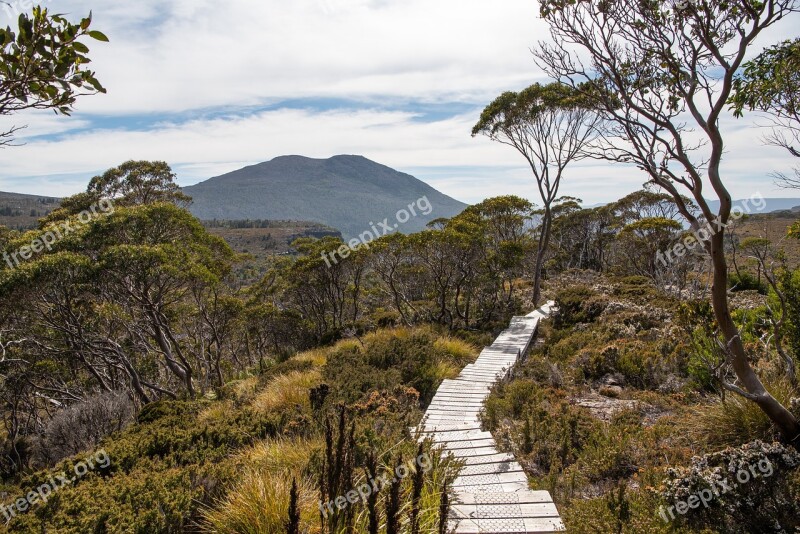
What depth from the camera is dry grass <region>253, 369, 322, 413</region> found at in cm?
832

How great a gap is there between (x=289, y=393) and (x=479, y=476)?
458cm

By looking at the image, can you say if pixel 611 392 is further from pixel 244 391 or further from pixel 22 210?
pixel 22 210

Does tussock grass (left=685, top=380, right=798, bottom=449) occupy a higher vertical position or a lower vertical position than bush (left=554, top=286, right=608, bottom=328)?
higher

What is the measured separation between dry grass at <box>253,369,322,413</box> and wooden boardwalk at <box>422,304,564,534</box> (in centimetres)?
245

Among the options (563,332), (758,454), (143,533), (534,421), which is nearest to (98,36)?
(143,533)

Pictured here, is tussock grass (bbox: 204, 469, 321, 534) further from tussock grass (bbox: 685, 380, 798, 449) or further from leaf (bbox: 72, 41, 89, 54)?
tussock grass (bbox: 685, 380, 798, 449)

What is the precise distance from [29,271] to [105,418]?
4.06 meters

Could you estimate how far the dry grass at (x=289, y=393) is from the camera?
Result: 8.32m

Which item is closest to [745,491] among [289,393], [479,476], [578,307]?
[479,476]

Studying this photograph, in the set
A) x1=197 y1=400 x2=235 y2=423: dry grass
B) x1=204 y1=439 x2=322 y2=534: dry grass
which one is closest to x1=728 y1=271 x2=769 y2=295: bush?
x1=197 y1=400 x2=235 y2=423: dry grass

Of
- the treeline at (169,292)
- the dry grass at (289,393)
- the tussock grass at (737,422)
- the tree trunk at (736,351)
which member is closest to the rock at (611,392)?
the tussock grass at (737,422)

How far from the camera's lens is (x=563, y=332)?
48.4 ft

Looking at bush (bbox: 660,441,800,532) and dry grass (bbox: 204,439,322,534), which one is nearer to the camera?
dry grass (bbox: 204,439,322,534)

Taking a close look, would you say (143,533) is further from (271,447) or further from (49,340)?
(49,340)
